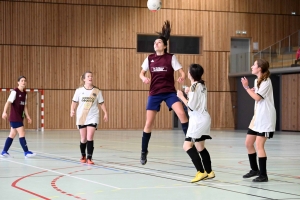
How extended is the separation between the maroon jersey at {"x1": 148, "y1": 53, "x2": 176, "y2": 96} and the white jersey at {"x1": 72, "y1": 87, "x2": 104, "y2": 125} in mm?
2043

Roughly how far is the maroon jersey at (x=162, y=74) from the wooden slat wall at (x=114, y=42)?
22297 mm

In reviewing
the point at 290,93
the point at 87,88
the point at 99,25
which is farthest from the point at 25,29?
the point at 87,88

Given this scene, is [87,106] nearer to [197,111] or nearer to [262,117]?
[197,111]

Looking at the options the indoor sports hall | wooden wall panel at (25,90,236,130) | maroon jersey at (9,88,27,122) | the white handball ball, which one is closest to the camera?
maroon jersey at (9,88,27,122)

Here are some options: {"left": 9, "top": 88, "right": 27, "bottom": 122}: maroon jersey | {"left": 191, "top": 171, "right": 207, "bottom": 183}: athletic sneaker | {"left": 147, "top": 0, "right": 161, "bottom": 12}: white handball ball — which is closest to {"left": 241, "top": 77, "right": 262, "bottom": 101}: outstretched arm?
{"left": 191, "top": 171, "right": 207, "bottom": 183}: athletic sneaker

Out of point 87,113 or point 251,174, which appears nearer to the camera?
point 251,174

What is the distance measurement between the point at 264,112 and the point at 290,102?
24027 mm

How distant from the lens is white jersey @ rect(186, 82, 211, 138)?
8.30 m

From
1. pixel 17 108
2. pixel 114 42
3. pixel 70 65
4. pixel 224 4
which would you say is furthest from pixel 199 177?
pixel 224 4

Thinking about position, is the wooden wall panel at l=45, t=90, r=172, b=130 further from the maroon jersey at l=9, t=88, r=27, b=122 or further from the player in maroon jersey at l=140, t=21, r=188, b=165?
the player in maroon jersey at l=140, t=21, r=188, b=165

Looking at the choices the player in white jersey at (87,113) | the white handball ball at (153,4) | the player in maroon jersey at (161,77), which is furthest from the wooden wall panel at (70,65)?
the player in maroon jersey at (161,77)

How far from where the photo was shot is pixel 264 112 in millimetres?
8469

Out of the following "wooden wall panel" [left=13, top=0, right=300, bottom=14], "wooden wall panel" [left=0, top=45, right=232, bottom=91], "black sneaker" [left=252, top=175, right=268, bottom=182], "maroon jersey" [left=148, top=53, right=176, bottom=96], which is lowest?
"black sneaker" [left=252, top=175, right=268, bottom=182]

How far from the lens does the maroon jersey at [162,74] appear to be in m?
9.92
